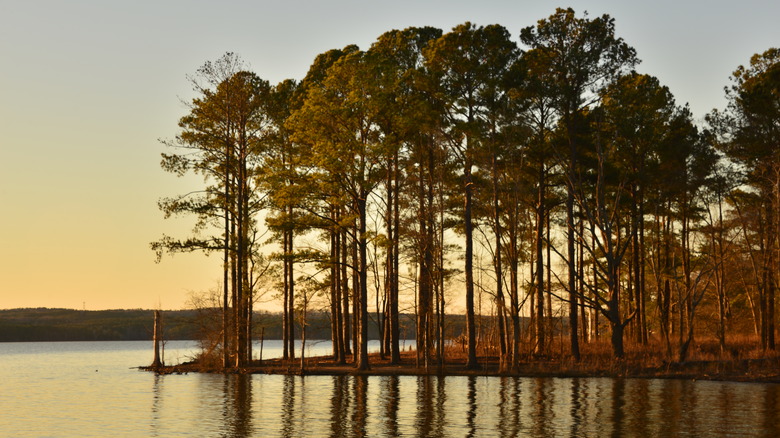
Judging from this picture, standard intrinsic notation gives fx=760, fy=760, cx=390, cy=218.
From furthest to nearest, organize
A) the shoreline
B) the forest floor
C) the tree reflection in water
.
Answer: the forest floor < the shoreline < the tree reflection in water

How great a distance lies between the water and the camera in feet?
79.7

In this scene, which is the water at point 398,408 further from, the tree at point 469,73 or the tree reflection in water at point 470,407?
the tree at point 469,73

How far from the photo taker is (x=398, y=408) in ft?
96.4

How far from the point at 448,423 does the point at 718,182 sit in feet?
96.6

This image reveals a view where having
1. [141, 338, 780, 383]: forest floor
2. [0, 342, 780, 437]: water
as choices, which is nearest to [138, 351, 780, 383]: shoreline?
[141, 338, 780, 383]: forest floor

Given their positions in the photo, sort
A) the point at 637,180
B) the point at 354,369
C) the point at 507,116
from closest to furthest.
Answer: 1. the point at 507,116
2. the point at 354,369
3. the point at 637,180

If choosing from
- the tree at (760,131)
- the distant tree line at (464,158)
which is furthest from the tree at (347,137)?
the tree at (760,131)

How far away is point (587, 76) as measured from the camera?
45375 mm

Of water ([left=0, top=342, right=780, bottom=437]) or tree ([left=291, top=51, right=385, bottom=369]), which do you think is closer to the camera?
water ([left=0, top=342, right=780, bottom=437])

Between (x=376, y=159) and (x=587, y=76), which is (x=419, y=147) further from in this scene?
(x=587, y=76)

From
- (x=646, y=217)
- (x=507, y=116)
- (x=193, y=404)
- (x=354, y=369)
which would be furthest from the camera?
(x=646, y=217)

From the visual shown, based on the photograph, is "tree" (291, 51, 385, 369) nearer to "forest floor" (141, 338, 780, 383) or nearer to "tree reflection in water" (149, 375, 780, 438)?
"forest floor" (141, 338, 780, 383)

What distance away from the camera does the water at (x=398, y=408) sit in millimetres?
24281

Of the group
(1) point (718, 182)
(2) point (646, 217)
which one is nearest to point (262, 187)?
(1) point (718, 182)
